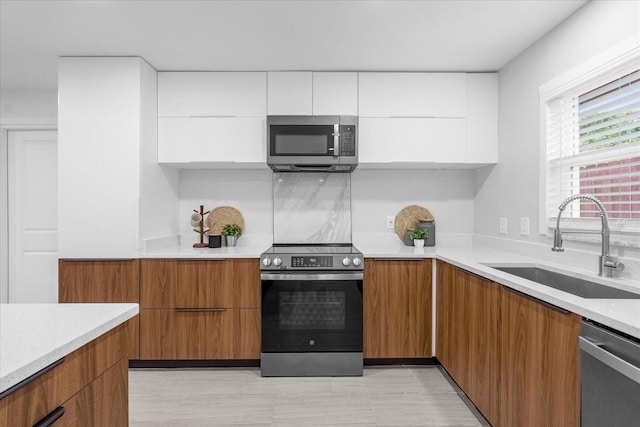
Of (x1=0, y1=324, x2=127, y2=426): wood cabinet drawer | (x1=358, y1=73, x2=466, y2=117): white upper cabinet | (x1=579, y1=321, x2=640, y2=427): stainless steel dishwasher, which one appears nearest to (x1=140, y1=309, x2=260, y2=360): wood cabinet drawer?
(x1=0, y1=324, x2=127, y2=426): wood cabinet drawer

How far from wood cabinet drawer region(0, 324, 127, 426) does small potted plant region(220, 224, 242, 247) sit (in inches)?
85.8

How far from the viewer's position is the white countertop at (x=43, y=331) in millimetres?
808

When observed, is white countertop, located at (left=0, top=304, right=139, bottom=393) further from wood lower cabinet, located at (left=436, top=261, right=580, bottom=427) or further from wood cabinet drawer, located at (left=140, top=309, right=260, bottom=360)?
wood cabinet drawer, located at (left=140, top=309, right=260, bottom=360)

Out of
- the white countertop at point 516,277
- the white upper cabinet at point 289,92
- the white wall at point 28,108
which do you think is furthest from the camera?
the white wall at point 28,108

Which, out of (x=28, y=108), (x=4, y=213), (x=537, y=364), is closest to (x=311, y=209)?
(x=537, y=364)

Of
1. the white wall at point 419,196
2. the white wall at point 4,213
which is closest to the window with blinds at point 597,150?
the white wall at point 419,196

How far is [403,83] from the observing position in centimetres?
325

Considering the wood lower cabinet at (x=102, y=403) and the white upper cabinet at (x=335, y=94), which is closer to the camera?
the wood lower cabinet at (x=102, y=403)

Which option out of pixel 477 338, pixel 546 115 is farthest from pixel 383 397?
pixel 546 115

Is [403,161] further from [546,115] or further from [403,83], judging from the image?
[546,115]

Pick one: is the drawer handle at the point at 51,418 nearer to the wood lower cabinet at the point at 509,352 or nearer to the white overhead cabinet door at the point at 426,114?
the wood lower cabinet at the point at 509,352

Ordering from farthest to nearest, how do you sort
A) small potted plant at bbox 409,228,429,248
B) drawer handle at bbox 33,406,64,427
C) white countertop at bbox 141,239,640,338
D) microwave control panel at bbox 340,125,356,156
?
small potted plant at bbox 409,228,429,248 → microwave control panel at bbox 340,125,356,156 → white countertop at bbox 141,239,640,338 → drawer handle at bbox 33,406,64,427

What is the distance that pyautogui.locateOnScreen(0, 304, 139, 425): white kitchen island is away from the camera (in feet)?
2.67

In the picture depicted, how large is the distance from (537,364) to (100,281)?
111 inches
